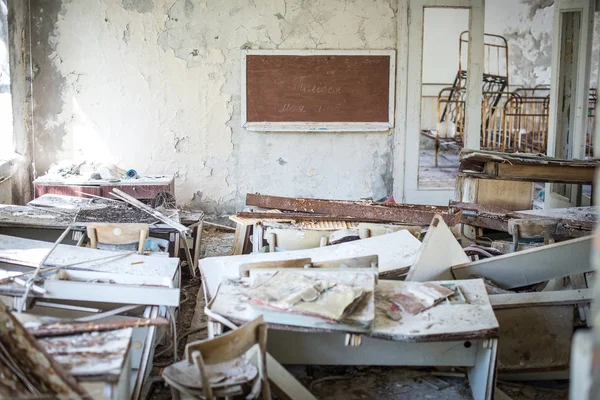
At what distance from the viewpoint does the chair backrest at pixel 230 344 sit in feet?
8.78

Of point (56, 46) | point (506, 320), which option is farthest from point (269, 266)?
point (56, 46)

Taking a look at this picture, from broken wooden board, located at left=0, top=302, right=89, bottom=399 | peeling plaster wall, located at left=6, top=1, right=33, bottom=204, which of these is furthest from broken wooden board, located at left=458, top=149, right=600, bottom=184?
peeling plaster wall, located at left=6, top=1, right=33, bottom=204

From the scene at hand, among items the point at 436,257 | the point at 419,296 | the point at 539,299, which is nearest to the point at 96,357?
the point at 419,296

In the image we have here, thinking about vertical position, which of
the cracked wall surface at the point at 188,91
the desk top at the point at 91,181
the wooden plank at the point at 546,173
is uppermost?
the cracked wall surface at the point at 188,91

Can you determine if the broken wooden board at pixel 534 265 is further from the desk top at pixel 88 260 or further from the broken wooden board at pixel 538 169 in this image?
the broken wooden board at pixel 538 169

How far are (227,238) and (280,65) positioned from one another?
6.62 ft

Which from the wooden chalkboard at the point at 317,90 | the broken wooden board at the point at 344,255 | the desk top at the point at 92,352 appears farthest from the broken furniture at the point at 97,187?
the desk top at the point at 92,352

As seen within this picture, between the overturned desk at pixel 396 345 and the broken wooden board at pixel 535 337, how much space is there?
37 cm

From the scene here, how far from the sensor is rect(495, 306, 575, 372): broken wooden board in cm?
388

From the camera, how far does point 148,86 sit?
7.93m

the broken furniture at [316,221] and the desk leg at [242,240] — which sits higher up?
the broken furniture at [316,221]

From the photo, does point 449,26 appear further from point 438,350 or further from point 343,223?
point 438,350

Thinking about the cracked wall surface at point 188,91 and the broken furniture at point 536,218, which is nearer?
the broken furniture at point 536,218

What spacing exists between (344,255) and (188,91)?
4.23 meters
